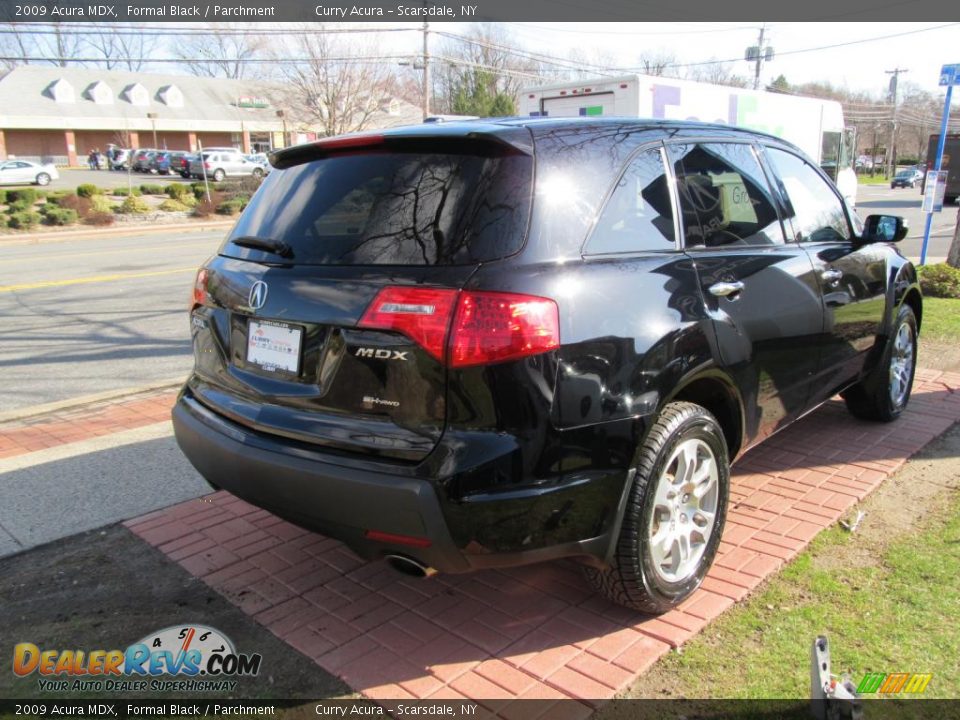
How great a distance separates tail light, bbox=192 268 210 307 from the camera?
3203mm

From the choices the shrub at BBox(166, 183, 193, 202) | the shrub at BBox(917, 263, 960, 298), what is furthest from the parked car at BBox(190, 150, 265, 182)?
the shrub at BBox(917, 263, 960, 298)

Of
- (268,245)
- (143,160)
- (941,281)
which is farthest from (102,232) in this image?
(143,160)

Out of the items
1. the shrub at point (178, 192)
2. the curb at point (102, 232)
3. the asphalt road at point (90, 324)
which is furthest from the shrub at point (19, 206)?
the asphalt road at point (90, 324)

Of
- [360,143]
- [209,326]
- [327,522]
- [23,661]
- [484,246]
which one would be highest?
[360,143]

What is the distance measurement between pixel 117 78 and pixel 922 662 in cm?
7468

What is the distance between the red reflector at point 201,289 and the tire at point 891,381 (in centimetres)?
396

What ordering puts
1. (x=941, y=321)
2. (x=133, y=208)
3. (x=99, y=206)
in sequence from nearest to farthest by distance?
(x=941, y=321) → (x=99, y=206) → (x=133, y=208)

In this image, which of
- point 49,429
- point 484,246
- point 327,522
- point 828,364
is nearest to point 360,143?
point 484,246

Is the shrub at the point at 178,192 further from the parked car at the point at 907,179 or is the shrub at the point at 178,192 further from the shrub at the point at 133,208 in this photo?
the parked car at the point at 907,179

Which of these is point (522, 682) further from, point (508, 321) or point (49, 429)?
point (49, 429)

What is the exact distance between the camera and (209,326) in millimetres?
3150

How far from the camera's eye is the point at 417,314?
7.96 ft

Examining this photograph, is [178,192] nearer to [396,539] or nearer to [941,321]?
[941,321]

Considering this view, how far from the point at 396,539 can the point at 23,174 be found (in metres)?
46.4
